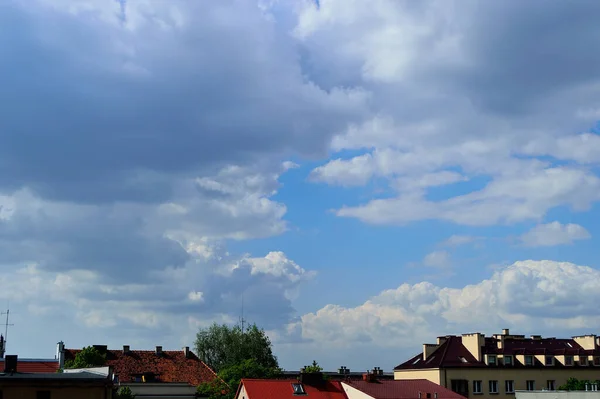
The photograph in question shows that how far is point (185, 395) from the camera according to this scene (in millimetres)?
94938

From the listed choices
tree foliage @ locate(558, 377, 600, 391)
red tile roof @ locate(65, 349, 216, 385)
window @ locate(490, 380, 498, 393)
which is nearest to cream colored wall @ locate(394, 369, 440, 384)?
window @ locate(490, 380, 498, 393)

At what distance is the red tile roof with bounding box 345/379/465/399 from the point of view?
8688 centimetres

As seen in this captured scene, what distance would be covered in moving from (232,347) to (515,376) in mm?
46579

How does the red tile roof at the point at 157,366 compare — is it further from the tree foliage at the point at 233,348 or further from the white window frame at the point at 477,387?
the white window frame at the point at 477,387

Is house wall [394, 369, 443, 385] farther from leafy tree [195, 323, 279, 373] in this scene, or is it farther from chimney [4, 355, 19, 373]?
chimney [4, 355, 19, 373]

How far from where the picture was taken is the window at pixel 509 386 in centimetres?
10769

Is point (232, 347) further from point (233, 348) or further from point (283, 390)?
point (283, 390)

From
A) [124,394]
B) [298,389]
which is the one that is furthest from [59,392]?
[298,389]

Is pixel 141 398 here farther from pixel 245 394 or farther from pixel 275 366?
pixel 275 366

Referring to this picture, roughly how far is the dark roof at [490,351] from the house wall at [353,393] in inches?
836

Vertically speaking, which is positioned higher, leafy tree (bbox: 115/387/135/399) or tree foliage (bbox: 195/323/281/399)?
tree foliage (bbox: 195/323/281/399)

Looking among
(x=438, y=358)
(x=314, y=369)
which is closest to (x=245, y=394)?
(x=314, y=369)

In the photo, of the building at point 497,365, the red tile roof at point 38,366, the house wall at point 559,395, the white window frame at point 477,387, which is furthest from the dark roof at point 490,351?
the red tile roof at point 38,366

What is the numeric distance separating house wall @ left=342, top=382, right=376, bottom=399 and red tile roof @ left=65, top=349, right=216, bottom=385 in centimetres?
2370
